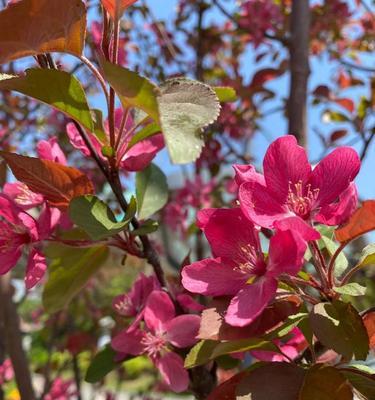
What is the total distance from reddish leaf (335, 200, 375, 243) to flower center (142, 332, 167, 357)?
331 millimetres

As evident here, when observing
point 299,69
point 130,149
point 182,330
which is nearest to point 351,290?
point 182,330

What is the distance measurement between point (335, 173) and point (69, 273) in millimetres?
483

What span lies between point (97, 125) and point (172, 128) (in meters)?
0.25

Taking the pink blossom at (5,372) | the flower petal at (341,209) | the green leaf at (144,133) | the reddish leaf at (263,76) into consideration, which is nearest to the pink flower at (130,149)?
the green leaf at (144,133)

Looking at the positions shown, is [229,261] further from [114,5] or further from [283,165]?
[114,5]

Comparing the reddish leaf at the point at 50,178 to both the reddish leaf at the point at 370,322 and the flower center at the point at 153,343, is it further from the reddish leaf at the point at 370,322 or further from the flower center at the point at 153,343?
the reddish leaf at the point at 370,322

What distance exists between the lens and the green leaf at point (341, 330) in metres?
0.57

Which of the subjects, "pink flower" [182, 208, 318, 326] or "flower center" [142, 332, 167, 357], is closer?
"pink flower" [182, 208, 318, 326]

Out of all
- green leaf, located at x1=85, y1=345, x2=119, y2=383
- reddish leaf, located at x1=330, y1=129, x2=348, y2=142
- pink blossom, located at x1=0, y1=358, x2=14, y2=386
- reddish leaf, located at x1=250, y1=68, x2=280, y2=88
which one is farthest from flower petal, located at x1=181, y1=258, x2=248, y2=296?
pink blossom, located at x1=0, y1=358, x2=14, y2=386

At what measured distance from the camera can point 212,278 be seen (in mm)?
609

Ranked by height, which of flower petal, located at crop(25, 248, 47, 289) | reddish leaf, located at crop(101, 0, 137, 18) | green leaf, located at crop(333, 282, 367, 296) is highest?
reddish leaf, located at crop(101, 0, 137, 18)

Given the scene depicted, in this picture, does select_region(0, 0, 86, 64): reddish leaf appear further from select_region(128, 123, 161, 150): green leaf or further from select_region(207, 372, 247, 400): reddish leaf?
select_region(207, 372, 247, 400): reddish leaf

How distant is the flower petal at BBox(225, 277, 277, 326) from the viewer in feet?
1.73

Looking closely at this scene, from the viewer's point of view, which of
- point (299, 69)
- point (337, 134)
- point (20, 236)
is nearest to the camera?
point (20, 236)
